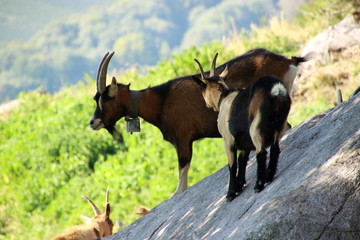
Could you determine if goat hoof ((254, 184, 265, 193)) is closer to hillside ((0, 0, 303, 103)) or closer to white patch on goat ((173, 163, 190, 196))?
white patch on goat ((173, 163, 190, 196))

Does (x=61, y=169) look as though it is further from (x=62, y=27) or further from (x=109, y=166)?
(x=62, y=27)

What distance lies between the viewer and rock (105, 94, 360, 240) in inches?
166

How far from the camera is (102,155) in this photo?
1827 cm

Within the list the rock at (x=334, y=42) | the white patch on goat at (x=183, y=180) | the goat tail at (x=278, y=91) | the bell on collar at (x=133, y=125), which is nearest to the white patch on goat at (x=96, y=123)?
the bell on collar at (x=133, y=125)

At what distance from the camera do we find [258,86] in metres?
5.01

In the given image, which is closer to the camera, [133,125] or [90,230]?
[133,125]

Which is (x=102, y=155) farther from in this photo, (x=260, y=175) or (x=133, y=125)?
(x=260, y=175)

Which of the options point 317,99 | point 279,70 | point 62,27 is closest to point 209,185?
point 279,70

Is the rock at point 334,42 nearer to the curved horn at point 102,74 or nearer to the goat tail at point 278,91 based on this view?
the curved horn at point 102,74

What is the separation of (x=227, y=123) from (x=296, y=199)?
4.26 feet

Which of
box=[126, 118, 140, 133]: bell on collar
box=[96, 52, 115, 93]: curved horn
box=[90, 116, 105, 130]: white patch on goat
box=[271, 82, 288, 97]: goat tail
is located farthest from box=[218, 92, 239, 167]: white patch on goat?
box=[90, 116, 105, 130]: white patch on goat

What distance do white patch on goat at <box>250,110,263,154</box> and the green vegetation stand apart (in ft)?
26.8

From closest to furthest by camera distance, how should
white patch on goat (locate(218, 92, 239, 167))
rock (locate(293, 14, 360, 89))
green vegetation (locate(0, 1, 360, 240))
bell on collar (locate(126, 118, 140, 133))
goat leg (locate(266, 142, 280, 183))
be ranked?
goat leg (locate(266, 142, 280, 183))
white patch on goat (locate(218, 92, 239, 167))
bell on collar (locate(126, 118, 140, 133))
green vegetation (locate(0, 1, 360, 240))
rock (locate(293, 14, 360, 89))

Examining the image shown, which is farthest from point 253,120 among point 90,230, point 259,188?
point 90,230
